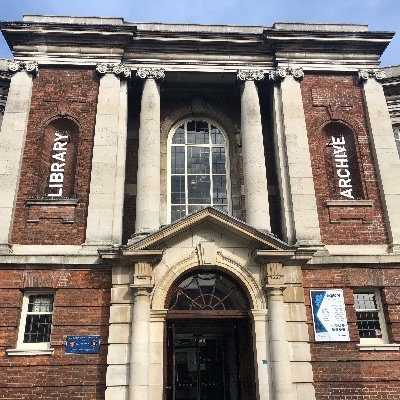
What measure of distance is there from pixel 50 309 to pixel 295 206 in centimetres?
686

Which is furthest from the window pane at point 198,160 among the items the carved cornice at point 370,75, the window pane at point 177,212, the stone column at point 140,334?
the carved cornice at point 370,75

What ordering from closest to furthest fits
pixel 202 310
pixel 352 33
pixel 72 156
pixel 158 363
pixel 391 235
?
1. pixel 158 363
2. pixel 202 310
3. pixel 391 235
4. pixel 72 156
5. pixel 352 33

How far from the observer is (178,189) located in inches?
568

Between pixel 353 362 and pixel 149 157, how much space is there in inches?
292

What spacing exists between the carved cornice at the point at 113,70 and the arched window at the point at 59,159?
178 cm

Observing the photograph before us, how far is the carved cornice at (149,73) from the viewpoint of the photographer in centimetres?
1438

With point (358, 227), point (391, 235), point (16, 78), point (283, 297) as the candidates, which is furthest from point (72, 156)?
point (391, 235)

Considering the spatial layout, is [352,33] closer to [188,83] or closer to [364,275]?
[188,83]

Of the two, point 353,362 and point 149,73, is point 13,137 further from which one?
point 353,362

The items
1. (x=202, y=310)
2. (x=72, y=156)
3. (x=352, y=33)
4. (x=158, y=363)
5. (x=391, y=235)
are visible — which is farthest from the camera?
(x=352, y=33)

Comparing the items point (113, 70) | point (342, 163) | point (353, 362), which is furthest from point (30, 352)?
point (342, 163)

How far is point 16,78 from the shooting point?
13945 millimetres

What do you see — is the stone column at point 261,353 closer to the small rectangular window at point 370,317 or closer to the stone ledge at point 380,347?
the stone ledge at point 380,347

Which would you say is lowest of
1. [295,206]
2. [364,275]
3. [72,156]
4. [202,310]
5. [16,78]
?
[202,310]
